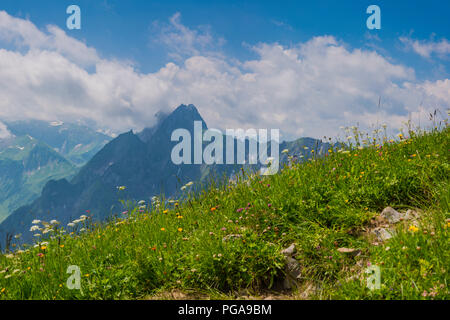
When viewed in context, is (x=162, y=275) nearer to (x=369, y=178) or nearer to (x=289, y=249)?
(x=289, y=249)

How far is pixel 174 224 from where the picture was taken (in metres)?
5.50

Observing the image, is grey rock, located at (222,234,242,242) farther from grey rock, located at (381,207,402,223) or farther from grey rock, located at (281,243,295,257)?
grey rock, located at (381,207,402,223)

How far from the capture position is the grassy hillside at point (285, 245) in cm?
342

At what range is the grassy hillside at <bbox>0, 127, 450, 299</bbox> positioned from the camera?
11.2ft

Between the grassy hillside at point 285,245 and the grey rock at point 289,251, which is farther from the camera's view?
the grey rock at point 289,251

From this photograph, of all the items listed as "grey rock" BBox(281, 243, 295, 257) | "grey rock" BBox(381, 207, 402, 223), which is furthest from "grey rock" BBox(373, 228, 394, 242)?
"grey rock" BBox(281, 243, 295, 257)

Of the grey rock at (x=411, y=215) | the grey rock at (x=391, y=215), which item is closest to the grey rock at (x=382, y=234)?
the grey rock at (x=391, y=215)

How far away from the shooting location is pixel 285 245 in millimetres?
4531

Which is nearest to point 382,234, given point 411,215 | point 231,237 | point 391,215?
point 391,215

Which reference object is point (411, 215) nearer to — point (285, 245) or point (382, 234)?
point (382, 234)

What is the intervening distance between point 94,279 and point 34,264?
4.60 feet

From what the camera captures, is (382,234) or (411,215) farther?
(411,215)

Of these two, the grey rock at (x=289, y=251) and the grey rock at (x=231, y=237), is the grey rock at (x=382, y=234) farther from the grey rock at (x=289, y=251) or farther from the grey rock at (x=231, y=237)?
the grey rock at (x=231, y=237)
